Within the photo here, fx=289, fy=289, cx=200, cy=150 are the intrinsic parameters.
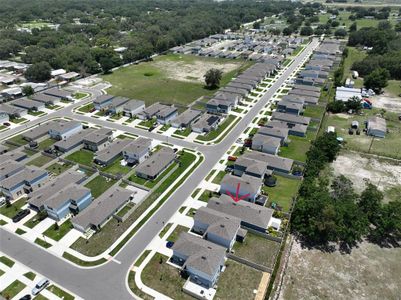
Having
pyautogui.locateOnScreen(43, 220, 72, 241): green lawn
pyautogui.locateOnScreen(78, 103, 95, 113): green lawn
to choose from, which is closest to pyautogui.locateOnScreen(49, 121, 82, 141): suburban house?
pyautogui.locateOnScreen(78, 103, 95, 113): green lawn

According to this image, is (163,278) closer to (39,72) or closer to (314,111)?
(314,111)

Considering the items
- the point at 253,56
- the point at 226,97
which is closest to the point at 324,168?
the point at 226,97

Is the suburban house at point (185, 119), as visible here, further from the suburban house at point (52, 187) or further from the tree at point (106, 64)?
the tree at point (106, 64)

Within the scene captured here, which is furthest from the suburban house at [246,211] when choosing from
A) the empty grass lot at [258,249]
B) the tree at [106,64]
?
the tree at [106,64]

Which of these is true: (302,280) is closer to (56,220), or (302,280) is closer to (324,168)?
(324,168)

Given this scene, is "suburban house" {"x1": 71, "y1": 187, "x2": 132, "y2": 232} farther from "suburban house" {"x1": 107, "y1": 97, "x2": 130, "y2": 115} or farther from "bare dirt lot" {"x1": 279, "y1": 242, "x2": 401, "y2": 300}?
"suburban house" {"x1": 107, "y1": 97, "x2": 130, "y2": 115}
